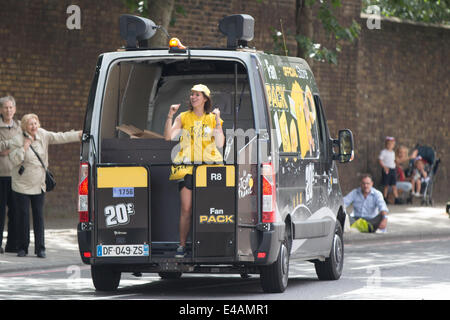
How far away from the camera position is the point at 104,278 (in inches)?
476

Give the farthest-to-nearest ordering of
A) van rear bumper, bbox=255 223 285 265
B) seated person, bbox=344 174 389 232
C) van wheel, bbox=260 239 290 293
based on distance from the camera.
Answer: seated person, bbox=344 174 389 232 → van wheel, bbox=260 239 290 293 → van rear bumper, bbox=255 223 285 265

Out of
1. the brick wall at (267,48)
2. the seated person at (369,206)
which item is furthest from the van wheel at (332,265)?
the brick wall at (267,48)

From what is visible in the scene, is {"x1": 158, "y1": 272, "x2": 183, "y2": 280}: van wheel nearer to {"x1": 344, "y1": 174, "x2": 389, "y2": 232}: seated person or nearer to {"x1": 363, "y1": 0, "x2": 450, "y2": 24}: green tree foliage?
{"x1": 344, "y1": 174, "x2": 389, "y2": 232}: seated person

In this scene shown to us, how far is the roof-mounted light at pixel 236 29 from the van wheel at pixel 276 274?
1.98 metres

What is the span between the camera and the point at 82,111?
2262cm

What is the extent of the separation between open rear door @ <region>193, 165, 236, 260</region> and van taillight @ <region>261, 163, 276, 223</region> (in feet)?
0.91

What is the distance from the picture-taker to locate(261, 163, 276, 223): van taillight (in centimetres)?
1124

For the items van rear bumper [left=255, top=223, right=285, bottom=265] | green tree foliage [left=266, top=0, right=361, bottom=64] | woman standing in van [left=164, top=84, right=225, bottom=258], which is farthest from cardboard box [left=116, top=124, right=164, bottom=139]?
green tree foliage [left=266, top=0, right=361, bottom=64]

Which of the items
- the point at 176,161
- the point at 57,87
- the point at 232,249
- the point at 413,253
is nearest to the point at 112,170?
the point at 176,161

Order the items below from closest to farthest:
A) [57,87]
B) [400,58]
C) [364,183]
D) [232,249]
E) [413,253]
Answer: [232,249], [413,253], [364,183], [57,87], [400,58]

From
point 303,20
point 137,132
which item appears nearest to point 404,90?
point 303,20

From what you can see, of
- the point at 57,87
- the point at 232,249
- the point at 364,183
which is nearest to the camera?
the point at 232,249

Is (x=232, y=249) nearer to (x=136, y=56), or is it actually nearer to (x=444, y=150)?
(x=136, y=56)

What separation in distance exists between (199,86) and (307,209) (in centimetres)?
Answer: 184
